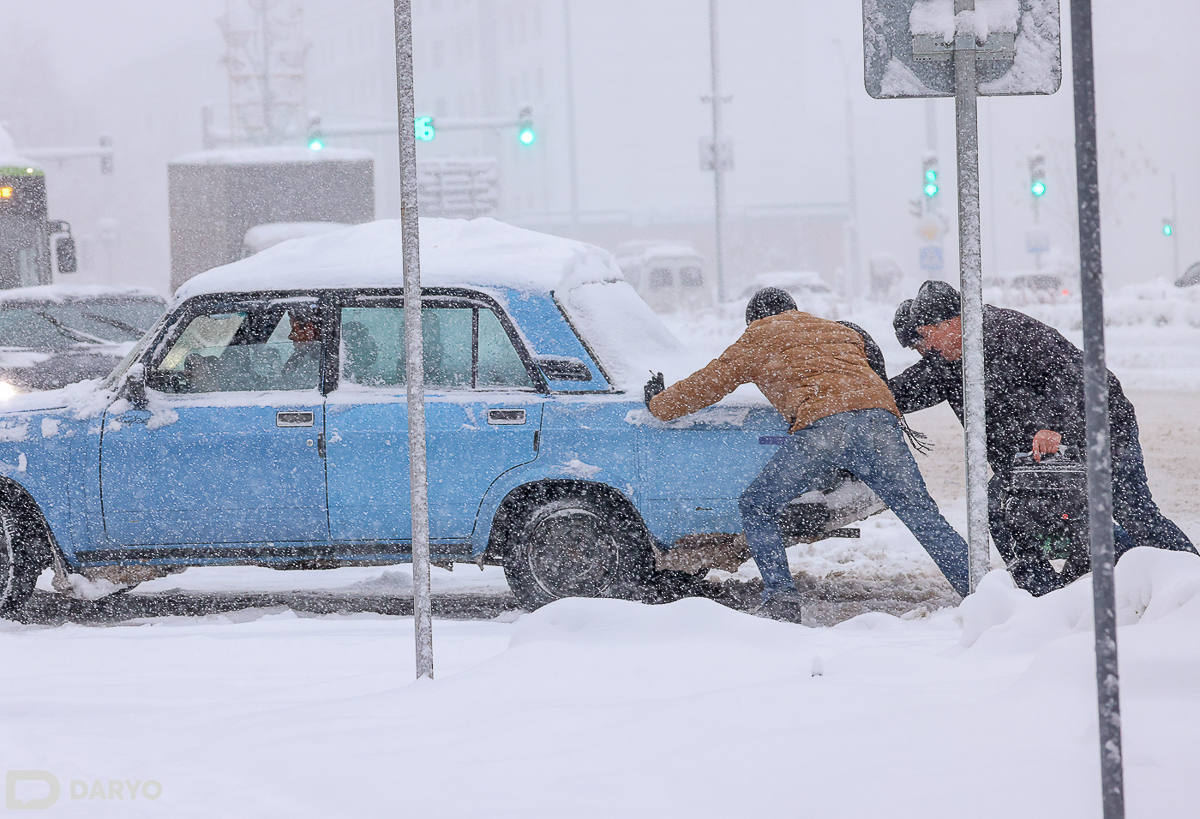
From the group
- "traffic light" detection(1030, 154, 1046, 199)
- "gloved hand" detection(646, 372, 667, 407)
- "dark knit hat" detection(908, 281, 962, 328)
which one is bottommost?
"gloved hand" detection(646, 372, 667, 407)

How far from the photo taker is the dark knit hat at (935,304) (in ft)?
18.4

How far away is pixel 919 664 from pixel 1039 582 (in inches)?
73.2

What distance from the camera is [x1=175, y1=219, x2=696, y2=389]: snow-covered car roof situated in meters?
6.14

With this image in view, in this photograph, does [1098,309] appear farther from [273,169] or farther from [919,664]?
[273,169]

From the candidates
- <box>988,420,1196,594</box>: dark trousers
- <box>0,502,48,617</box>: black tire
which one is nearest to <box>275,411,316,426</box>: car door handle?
<box>0,502,48,617</box>: black tire

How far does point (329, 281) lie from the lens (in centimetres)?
623

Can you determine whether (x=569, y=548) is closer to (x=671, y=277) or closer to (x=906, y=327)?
(x=906, y=327)

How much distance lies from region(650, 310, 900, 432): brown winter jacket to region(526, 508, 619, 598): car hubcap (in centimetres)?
66

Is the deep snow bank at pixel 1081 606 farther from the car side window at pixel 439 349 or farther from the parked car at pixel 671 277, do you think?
the parked car at pixel 671 277

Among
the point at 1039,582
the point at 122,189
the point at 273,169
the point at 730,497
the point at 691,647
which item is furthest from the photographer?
the point at 122,189

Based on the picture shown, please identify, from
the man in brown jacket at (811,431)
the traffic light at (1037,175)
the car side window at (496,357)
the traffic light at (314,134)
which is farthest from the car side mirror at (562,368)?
the traffic light at (1037,175)

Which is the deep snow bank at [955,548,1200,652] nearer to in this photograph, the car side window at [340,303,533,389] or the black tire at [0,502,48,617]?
the car side window at [340,303,533,389]

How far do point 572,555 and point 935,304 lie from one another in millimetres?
1883

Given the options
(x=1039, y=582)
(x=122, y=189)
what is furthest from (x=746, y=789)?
(x=122, y=189)
